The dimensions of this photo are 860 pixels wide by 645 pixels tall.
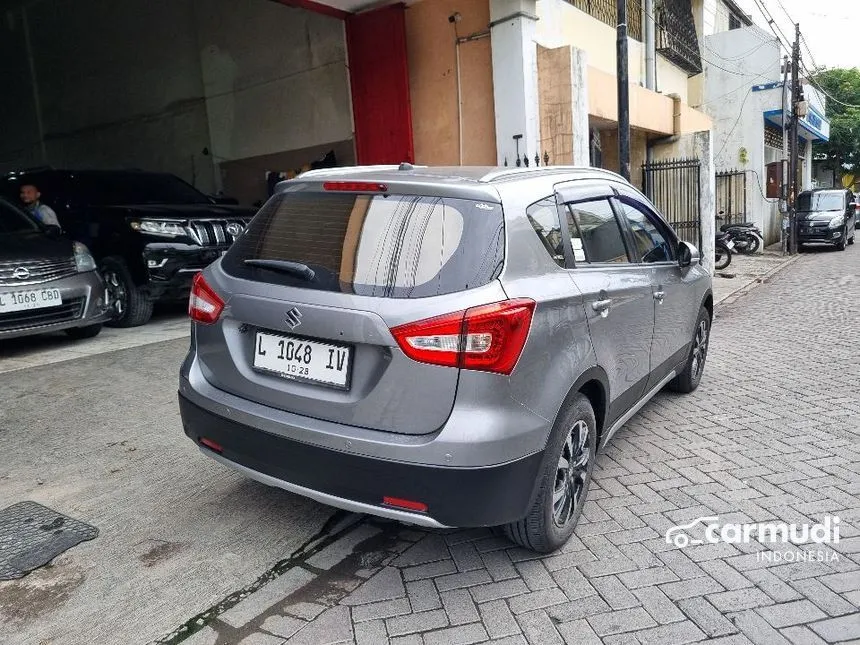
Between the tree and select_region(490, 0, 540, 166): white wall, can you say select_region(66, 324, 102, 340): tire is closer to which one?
select_region(490, 0, 540, 166): white wall

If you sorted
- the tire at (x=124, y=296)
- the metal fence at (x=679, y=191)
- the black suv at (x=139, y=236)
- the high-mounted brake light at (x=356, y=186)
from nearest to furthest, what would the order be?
the high-mounted brake light at (x=356, y=186) < the black suv at (x=139, y=236) < the tire at (x=124, y=296) < the metal fence at (x=679, y=191)

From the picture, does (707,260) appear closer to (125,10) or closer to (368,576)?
(368,576)

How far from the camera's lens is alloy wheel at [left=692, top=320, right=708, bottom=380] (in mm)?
5280

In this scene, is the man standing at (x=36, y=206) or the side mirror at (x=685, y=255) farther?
the man standing at (x=36, y=206)

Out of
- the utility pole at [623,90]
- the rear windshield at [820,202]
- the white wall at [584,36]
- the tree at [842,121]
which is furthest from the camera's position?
the tree at [842,121]

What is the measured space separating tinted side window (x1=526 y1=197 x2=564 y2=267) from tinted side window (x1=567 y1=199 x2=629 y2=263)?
0.14m

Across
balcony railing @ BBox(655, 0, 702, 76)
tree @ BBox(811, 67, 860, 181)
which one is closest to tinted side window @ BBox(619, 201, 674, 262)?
balcony railing @ BBox(655, 0, 702, 76)

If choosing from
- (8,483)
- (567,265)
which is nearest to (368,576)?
(567,265)

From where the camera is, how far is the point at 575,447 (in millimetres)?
3055

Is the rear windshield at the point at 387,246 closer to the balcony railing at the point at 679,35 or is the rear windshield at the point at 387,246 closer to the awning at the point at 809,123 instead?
the balcony railing at the point at 679,35

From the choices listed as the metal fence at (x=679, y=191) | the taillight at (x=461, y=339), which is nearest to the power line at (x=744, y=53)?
the metal fence at (x=679, y=191)

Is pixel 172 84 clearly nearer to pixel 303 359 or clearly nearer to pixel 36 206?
pixel 36 206

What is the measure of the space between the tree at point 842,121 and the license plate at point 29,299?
44.7 metres

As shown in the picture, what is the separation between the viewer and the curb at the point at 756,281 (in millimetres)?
10830
